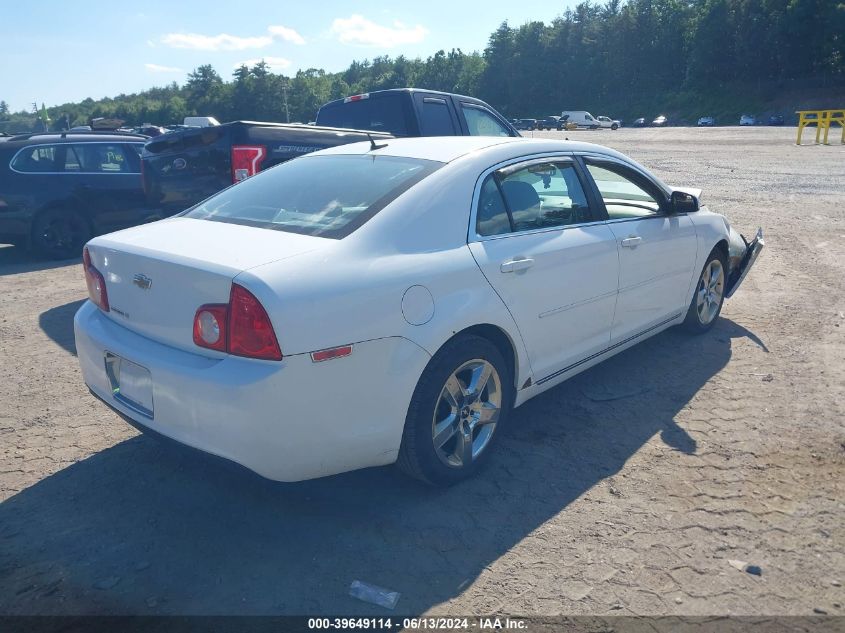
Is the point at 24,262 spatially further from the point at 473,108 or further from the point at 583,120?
the point at 583,120

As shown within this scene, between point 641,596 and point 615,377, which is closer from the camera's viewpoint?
point 641,596

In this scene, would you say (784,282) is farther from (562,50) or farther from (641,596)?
(562,50)

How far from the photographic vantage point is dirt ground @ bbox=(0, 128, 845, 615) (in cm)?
283

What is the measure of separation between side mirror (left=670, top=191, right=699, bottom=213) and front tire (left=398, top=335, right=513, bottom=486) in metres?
2.26

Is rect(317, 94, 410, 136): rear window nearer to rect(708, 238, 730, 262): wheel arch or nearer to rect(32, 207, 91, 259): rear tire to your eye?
rect(32, 207, 91, 259): rear tire

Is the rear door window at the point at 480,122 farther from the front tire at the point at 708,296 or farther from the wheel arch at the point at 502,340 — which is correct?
the wheel arch at the point at 502,340

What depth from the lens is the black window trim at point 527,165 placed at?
12.0 ft

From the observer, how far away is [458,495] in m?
3.57

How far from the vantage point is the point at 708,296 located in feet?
19.5

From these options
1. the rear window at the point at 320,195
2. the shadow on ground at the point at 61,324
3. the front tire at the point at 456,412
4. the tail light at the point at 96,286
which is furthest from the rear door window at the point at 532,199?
the shadow on ground at the point at 61,324

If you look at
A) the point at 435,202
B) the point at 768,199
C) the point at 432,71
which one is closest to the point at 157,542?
the point at 435,202

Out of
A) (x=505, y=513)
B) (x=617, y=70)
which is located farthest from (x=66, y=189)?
(x=617, y=70)

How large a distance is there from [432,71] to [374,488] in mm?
120182

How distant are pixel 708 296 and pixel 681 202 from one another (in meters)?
1.08
